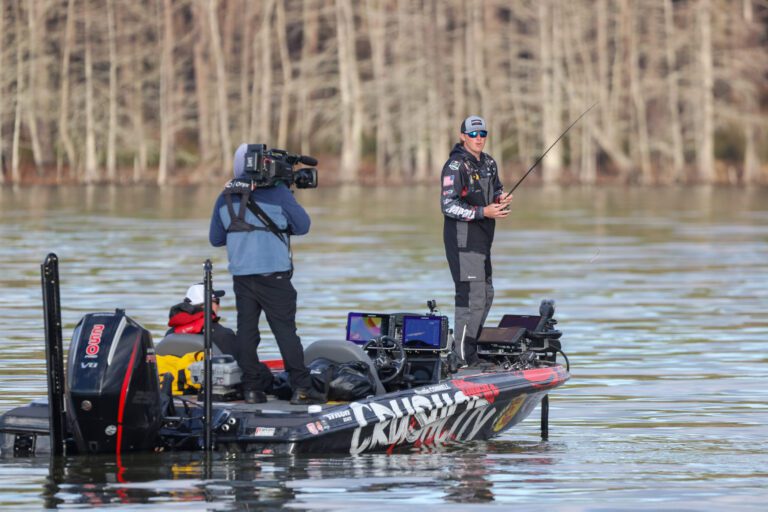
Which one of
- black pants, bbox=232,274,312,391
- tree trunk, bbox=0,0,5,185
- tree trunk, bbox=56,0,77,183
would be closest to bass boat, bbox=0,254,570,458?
black pants, bbox=232,274,312,391

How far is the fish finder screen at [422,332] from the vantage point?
488 inches

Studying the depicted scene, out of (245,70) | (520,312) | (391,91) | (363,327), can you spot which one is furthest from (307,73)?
(363,327)

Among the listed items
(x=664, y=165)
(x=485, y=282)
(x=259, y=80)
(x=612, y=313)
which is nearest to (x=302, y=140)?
(x=259, y=80)

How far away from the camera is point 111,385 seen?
1006 centimetres

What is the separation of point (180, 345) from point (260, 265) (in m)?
0.75

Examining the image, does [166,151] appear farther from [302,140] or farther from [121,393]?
[121,393]

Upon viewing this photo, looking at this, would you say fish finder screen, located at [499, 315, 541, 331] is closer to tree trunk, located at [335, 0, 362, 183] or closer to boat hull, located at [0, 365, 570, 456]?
boat hull, located at [0, 365, 570, 456]

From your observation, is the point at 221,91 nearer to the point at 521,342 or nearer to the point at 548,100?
the point at 548,100

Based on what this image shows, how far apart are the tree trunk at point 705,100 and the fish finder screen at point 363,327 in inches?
2318

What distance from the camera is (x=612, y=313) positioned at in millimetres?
21062

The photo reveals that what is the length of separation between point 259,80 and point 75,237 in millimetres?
41467

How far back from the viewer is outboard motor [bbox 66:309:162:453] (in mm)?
10062

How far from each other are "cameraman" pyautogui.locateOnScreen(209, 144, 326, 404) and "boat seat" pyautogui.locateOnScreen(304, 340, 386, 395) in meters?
0.46

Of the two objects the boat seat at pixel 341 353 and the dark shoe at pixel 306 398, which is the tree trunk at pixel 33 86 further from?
the dark shoe at pixel 306 398
